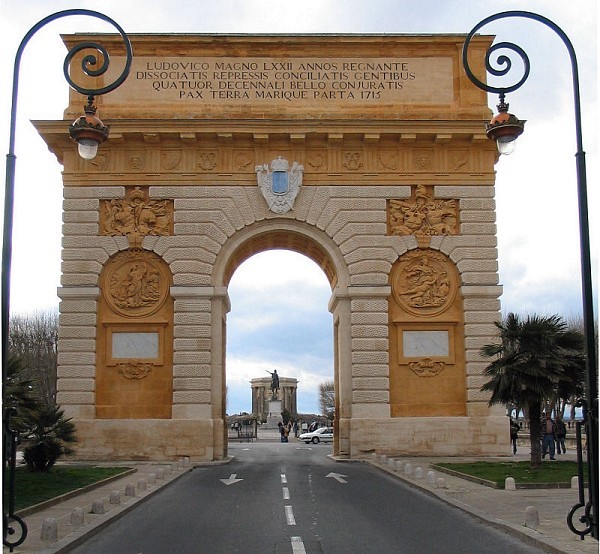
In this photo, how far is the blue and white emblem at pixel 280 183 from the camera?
31172 mm

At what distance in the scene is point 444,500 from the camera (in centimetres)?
1723

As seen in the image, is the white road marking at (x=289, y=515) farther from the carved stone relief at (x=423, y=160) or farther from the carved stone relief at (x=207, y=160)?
the carved stone relief at (x=423, y=160)

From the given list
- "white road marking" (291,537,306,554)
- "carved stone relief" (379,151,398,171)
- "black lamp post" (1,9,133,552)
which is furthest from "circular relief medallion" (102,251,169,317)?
"white road marking" (291,537,306,554)

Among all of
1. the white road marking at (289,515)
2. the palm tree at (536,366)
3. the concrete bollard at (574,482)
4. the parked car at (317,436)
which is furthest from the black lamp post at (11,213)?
the parked car at (317,436)

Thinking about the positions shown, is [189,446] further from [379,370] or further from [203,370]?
[379,370]

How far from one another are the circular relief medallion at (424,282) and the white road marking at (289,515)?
15.6 metres

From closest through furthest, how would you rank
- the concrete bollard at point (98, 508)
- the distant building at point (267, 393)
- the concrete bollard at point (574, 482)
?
the concrete bollard at point (98, 508), the concrete bollard at point (574, 482), the distant building at point (267, 393)

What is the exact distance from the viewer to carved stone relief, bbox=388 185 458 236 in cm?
3139

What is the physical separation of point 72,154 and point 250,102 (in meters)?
7.03

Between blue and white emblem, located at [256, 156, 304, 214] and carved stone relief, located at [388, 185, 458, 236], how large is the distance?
12.1ft

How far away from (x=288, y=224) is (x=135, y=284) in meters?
6.12

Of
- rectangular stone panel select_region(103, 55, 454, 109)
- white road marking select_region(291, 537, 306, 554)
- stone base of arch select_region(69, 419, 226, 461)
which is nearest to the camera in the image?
white road marking select_region(291, 537, 306, 554)

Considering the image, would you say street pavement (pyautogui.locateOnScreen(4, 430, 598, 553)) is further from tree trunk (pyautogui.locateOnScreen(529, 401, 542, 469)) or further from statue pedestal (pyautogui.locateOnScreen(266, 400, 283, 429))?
statue pedestal (pyautogui.locateOnScreen(266, 400, 283, 429))

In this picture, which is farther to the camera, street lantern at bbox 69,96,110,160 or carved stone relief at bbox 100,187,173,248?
carved stone relief at bbox 100,187,173,248
